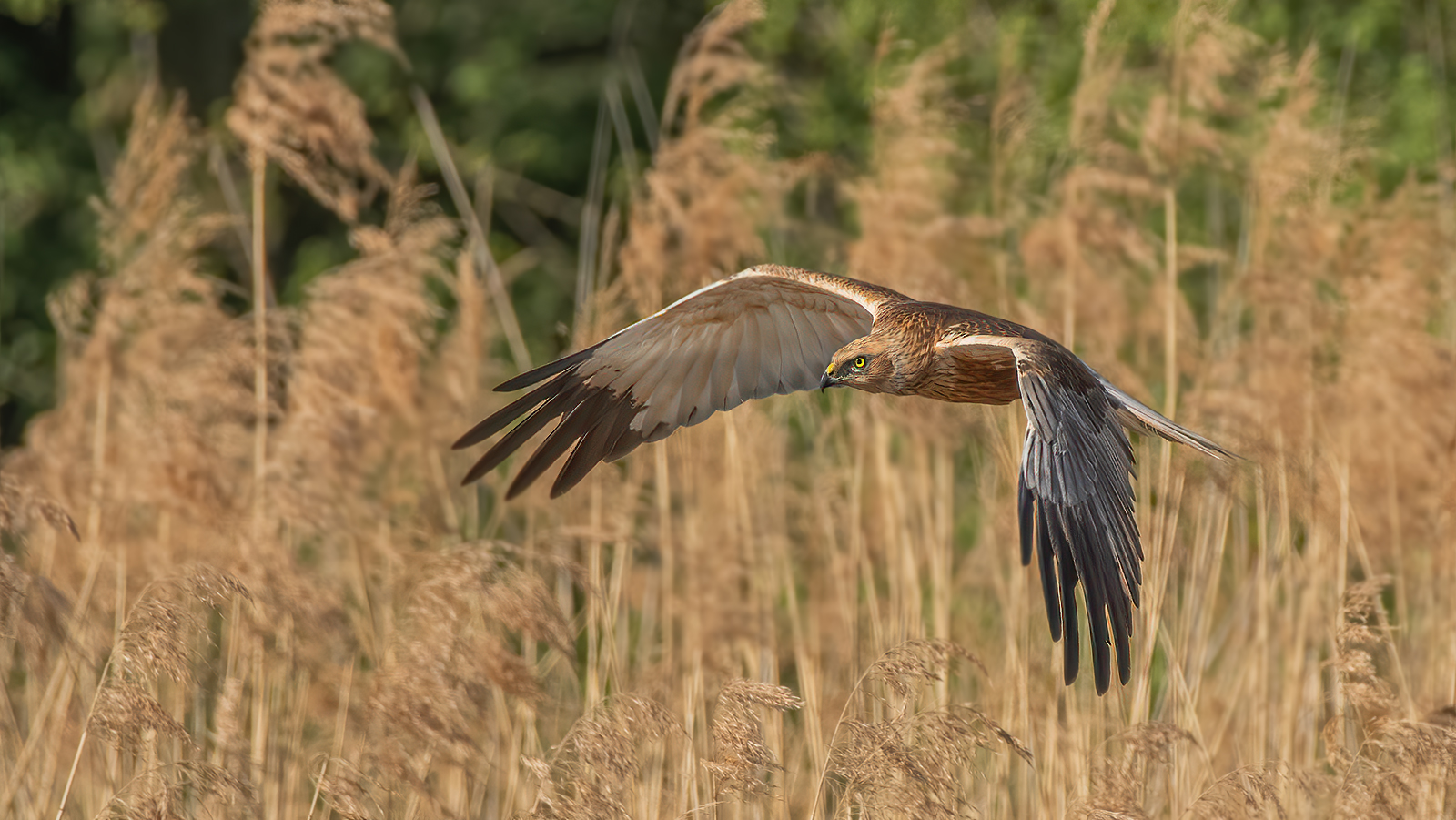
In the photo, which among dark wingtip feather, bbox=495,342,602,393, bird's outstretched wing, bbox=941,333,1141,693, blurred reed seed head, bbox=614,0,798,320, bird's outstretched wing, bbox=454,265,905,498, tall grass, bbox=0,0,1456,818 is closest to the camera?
bird's outstretched wing, bbox=941,333,1141,693

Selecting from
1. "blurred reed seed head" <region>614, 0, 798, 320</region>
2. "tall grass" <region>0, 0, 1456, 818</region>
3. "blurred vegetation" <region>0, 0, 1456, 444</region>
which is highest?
"blurred vegetation" <region>0, 0, 1456, 444</region>

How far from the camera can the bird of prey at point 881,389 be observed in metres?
3.24

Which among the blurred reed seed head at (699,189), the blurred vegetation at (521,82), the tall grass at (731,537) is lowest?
the tall grass at (731,537)

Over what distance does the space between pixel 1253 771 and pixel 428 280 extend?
8.32 meters

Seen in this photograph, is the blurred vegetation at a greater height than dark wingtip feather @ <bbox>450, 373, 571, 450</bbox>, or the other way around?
the blurred vegetation

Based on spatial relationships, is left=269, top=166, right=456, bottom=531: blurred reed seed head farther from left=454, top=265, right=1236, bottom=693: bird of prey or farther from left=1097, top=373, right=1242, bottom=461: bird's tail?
left=1097, top=373, right=1242, bottom=461: bird's tail

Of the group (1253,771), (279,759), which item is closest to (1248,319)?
(1253,771)

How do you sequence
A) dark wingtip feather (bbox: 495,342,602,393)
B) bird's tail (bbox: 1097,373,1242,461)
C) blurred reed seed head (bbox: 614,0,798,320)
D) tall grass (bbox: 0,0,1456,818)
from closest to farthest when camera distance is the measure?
tall grass (bbox: 0,0,1456,818), bird's tail (bbox: 1097,373,1242,461), dark wingtip feather (bbox: 495,342,602,393), blurred reed seed head (bbox: 614,0,798,320)

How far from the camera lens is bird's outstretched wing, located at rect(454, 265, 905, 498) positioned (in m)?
4.59

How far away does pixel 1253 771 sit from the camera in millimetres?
3227

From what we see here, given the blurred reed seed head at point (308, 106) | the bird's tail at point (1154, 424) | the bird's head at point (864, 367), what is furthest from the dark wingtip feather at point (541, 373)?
the bird's tail at point (1154, 424)

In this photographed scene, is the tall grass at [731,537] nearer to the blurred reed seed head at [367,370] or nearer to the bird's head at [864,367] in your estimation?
the blurred reed seed head at [367,370]

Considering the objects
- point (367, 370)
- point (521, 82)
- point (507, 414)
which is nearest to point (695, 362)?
point (507, 414)

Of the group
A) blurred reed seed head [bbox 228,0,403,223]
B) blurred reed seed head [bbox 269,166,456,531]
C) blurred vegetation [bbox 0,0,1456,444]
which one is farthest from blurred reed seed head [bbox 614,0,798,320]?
blurred vegetation [bbox 0,0,1456,444]
